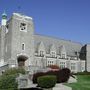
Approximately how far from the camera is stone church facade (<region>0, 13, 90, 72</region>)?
5887 centimetres

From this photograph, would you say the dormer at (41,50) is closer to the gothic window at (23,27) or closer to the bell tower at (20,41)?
the bell tower at (20,41)

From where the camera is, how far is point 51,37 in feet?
239

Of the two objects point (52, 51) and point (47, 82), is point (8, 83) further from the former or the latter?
point (52, 51)

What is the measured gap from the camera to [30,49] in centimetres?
6075

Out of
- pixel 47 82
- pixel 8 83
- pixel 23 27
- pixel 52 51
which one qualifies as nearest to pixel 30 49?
pixel 23 27

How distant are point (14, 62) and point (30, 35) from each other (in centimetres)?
727

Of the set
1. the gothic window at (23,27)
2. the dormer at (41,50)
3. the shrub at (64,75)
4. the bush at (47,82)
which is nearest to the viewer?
the bush at (47,82)

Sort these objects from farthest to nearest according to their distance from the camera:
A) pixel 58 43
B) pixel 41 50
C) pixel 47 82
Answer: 1. pixel 58 43
2. pixel 41 50
3. pixel 47 82

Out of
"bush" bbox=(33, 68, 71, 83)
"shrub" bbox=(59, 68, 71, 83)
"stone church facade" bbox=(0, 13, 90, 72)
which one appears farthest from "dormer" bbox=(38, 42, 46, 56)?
"bush" bbox=(33, 68, 71, 83)

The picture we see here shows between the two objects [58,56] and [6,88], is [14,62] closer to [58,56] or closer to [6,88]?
[58,56]

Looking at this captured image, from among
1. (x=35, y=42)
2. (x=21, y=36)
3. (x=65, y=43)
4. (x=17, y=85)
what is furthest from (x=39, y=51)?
(x=17, y=85)

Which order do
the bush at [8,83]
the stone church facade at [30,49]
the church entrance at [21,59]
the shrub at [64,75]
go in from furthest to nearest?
the church entrance at [21,59]
the stone church facade at [30,49]
the shrub at [64,75]
the bush at [8,83]

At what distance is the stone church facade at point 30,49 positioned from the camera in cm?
5887

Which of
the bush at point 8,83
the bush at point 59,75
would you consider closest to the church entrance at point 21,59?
the bush at point 59,75
